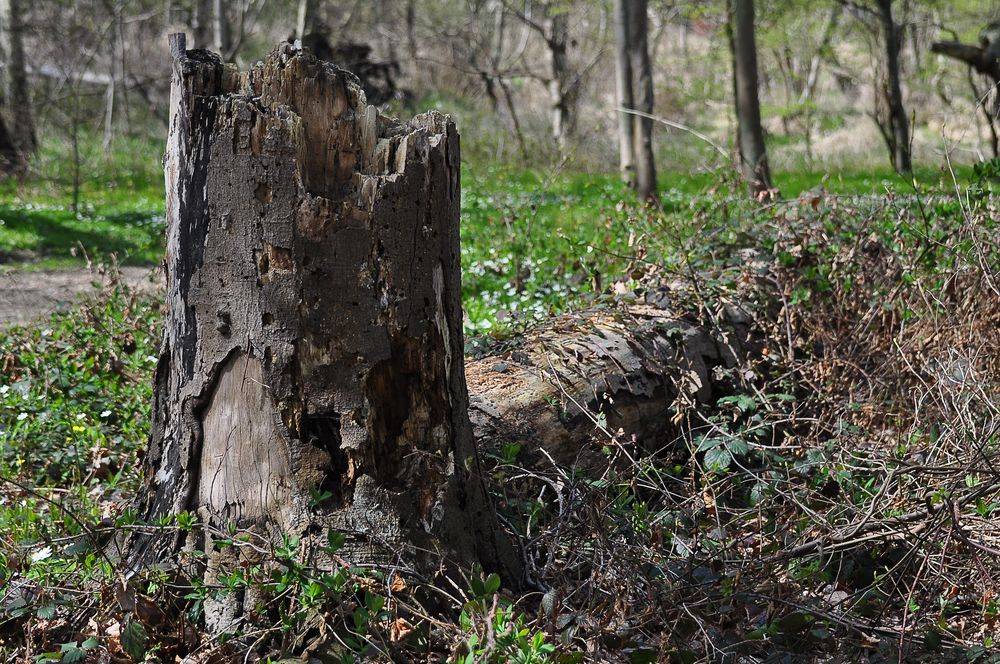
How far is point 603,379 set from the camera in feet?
13.2

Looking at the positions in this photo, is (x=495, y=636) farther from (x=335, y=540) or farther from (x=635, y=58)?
(x=635, y=58)

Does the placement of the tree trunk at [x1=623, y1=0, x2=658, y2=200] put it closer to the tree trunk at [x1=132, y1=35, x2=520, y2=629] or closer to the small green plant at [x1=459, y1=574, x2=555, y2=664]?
the tree trunk at [x1=132, y1=35, x2=520, y2=629]

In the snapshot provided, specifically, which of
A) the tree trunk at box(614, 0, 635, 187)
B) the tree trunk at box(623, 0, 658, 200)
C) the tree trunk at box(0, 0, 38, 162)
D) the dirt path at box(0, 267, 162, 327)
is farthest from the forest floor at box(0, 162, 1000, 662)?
the tree trunk at box(0, 0, 38, 162)

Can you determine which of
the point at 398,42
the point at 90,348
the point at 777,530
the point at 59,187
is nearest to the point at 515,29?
the point at 398,42

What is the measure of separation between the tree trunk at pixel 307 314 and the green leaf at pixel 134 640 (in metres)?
0.24

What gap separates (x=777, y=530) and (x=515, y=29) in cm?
3084

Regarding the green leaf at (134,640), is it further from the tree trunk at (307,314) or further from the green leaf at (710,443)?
the green leaf at (710,443)

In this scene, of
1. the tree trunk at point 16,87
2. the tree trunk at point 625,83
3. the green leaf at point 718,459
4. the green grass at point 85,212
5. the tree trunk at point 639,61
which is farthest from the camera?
the tree trunk at point 16,87

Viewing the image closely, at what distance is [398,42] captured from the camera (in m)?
24.9

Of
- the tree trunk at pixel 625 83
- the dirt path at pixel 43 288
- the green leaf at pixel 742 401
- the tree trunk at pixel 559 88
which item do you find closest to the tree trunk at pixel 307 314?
the green leaf at pixel 742 401

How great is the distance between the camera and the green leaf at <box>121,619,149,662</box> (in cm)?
245

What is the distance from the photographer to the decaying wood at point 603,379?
3746 millimetres

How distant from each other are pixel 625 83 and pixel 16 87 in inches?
431

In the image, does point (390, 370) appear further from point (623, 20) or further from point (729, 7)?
point (729, 7)
